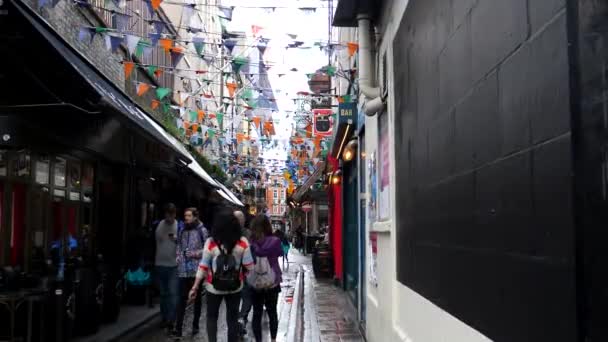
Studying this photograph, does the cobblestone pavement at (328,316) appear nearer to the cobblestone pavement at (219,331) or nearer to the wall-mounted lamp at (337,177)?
the cobblestone pavement at (219,331)

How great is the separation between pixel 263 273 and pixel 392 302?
7.13 feet

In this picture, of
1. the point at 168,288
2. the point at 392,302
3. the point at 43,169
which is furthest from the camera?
the point at 43,169

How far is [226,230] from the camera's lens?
708 centimetres

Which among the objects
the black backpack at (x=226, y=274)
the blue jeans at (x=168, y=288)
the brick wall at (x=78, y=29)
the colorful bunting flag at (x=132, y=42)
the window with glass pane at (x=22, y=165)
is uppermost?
the brick wall at (x=78, y=29)

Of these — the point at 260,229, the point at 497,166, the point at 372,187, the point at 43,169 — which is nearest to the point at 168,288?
the point at 260,229

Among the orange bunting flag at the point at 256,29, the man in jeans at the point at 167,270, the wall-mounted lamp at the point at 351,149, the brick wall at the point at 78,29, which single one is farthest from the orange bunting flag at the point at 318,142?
the man in jeans at the point at 167,270

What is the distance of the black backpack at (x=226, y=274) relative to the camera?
6941mm

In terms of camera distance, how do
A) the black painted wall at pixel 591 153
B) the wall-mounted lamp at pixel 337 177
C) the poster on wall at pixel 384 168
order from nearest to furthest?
the black painted wall at pixel 591 153, the poster on wall at pixel 384 168, the wall-mounted lamp at pixel 337 177

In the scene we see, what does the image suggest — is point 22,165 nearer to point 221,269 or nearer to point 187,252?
point 187,252

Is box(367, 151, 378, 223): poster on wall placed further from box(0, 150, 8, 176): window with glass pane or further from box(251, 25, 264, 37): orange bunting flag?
box(0, 150, 8, 176): window with glass pane

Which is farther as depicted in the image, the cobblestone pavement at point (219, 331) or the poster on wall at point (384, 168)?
the cobblestone pavement at point (219, 331)

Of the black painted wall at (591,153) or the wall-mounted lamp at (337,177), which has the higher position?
the wall-mounted lamp at (337,177)

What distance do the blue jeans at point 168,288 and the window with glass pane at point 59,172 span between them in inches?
101

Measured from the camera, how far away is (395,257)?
623cm
